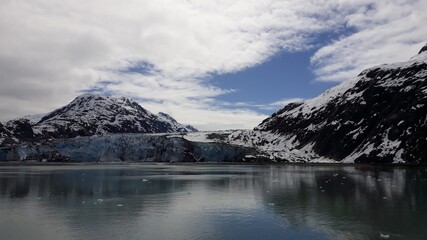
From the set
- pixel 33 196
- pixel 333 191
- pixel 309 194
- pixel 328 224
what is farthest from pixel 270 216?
pixel 33 196

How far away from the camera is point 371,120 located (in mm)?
135375

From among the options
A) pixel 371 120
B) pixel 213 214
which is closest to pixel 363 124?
pixel 371 120

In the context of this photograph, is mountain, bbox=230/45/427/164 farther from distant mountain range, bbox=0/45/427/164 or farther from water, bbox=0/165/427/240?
water, bbox=0/165/427/240

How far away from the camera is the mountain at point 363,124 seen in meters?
114

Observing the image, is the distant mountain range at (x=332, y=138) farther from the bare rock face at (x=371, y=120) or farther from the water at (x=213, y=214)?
the water at (x=213, y=214)

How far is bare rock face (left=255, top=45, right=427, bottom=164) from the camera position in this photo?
113m

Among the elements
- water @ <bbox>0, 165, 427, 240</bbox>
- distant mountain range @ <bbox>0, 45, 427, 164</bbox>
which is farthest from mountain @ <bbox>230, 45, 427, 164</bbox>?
water @ <bbox>0, 165, 427, 240</bbox>

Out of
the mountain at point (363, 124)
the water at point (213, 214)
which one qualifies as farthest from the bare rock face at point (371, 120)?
the water at point (213, 214)

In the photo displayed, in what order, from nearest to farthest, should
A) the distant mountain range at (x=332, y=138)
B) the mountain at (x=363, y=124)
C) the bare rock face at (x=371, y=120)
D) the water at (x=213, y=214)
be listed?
the water at (x=213, y=214) < the bare rock face at (x=371, y=120) < the mountain at (x=363, y=124) < the distant mountain range at (x=332, y=138)

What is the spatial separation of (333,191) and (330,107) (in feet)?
419

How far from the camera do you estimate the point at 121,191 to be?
→ 4025 cm

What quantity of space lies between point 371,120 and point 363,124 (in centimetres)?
303

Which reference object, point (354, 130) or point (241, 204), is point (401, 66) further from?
point (241, 204)

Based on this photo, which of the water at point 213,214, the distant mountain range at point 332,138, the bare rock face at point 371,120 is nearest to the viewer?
the water at point 213,214
